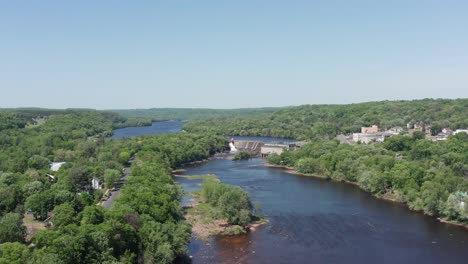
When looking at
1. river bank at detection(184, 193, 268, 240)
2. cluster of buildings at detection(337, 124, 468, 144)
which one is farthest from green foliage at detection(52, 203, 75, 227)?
cluster of buildings at detection(337, 124, 468, 144)

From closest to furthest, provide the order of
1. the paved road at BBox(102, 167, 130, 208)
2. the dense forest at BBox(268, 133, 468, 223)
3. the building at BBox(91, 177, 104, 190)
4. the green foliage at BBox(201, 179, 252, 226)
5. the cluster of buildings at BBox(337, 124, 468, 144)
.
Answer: the green foliage at BBox(201, 179, 252, 226) < the paved road at BBox(102, 167, 130, 208) < the dense forest at BBox(268, 133, 468, 223) < the building at BBox(91, 177, 104, 190) < the cluster of buildings at BBox(337, 124, 468, 144)

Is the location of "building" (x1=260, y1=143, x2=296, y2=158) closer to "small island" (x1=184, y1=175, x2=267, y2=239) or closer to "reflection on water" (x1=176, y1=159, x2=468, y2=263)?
"reflection on water" (x1=176, y1=159, x2=468, y2=263)

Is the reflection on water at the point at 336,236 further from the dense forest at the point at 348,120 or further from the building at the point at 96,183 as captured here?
the dense forest at the point at 348,120

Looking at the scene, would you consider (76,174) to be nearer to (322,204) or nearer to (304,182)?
(322,204)

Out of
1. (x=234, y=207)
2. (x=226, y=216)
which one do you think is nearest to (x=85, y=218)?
(x=226, y=216)

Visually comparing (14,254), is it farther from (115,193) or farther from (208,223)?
(115,193)

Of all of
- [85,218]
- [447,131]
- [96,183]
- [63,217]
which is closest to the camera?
[85,218]
